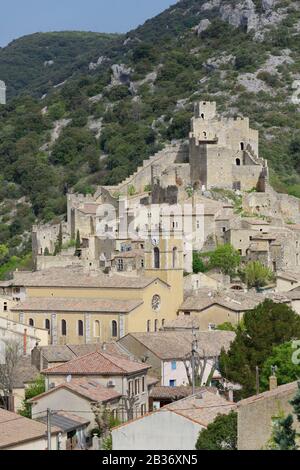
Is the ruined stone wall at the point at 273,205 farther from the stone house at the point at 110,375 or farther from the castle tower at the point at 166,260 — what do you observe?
the stone house at the point at 110,375

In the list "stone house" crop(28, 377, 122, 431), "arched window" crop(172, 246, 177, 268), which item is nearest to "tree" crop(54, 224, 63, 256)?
"arched window" crop(172, 246, 177, 268)

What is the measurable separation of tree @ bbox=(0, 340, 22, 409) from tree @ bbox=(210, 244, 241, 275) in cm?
1572

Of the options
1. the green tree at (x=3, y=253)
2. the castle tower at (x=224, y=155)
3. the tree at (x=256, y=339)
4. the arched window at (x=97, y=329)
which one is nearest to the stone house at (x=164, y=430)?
the tree at (x=256, y=339)

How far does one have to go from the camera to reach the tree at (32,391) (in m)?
44.8

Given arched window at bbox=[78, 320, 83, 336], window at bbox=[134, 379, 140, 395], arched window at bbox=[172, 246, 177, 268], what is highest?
arched window at bbox=[172, 246, 177, 268]

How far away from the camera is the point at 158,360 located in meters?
51.2

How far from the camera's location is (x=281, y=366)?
4306 centimetres

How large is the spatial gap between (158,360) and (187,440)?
16828 mm

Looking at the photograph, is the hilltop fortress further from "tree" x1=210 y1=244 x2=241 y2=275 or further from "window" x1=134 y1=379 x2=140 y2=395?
"window" x1=134 y1=379 x2=140 y2=395

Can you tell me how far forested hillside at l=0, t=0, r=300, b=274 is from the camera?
10250cm

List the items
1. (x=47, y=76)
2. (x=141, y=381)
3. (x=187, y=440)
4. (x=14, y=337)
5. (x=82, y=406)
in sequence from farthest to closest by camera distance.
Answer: (x=47, y=76)
(x=14, y=337)
(x=141, y=381)
(x=82, y=406)
(x=187, y=440)

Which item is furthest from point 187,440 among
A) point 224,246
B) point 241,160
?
point 241,160

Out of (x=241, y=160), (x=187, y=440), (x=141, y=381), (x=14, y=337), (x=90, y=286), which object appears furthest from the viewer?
(x=241, y=160)

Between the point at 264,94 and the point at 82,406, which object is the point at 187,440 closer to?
the point at 82,406
